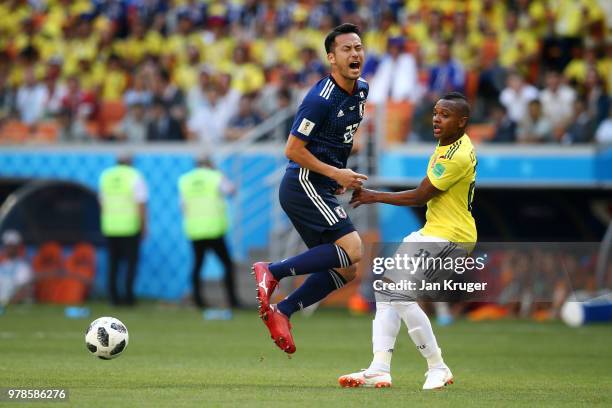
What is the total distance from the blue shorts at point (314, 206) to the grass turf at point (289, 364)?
3.65 ft

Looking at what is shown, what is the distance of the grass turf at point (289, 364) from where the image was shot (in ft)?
→ 26.0

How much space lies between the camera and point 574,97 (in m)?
18.3

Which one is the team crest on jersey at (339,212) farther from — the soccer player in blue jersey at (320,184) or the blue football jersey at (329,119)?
the blue football jersey at (329,119)

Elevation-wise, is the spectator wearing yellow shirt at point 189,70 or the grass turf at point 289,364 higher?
the spectator wearing yellow shirt at point 189,70

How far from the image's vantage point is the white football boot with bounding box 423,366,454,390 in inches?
335

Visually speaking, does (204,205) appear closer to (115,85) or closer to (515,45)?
(115,85)

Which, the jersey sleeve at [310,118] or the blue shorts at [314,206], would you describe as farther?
the blue shorts at [314,206]

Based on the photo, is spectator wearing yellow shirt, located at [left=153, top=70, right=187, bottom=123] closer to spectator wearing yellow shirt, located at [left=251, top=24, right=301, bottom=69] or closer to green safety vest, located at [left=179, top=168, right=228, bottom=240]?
spectator wearing yellow shirt, located at [left=251, top=24, right=301, bottom=69]

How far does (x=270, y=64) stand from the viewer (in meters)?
21.5

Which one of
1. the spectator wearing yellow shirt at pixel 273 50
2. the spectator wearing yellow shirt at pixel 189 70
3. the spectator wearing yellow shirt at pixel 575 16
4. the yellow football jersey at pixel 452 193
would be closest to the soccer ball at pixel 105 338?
the yellow football jersey at pixel 452 193

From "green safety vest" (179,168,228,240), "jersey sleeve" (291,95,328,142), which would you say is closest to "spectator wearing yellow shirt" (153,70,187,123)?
"green safety vest" (179,168,228,240)

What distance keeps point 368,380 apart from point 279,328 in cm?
73

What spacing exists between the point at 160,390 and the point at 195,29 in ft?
51.1

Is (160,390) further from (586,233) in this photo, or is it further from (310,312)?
(586,233)
